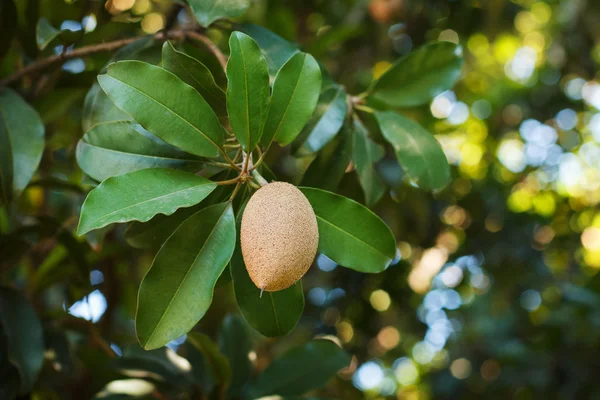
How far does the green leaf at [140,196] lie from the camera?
658mm

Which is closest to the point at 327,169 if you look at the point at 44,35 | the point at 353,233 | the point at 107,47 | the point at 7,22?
the point at 353,233

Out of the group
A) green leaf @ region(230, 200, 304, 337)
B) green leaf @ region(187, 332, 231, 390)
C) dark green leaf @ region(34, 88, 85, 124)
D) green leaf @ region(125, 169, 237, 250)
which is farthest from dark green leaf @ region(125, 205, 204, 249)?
dark green leaf @ region(34, 88, 85, 124)

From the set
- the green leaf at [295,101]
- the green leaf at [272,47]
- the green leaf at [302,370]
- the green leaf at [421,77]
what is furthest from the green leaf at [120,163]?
the green leaf at [302,370]

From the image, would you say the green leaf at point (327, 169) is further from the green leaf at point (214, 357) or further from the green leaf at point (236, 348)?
the green leaf at point (236, 348)

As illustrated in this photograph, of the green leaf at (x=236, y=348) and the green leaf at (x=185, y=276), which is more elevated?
the green leaf at (x=185, y=276)

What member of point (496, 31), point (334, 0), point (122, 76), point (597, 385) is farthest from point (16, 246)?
point (597, 385)

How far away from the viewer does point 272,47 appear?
38.3 inches

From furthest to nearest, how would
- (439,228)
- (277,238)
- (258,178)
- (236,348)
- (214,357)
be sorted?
(439,228) → (236,348) → (214,357) → (258,178) → (277,238)

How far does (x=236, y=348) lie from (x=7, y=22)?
743 mm

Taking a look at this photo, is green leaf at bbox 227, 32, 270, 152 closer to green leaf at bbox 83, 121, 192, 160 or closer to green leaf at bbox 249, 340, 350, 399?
green leaf at bbox 83, 121, 192, 160

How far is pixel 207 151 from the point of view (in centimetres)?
75

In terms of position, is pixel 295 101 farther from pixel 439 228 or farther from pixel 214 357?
pixel 439 228

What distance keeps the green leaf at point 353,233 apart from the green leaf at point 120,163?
173mm

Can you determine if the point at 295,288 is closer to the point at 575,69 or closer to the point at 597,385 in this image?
the point at 597,385
